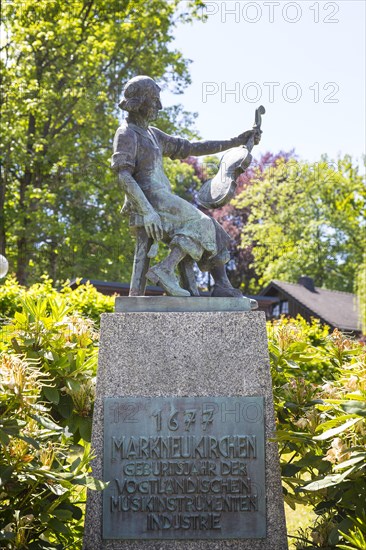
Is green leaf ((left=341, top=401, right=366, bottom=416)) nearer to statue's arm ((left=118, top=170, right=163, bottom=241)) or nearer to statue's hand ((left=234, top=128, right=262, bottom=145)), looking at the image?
statue's arm ((left=118, top=170, right=163, bottom=241))

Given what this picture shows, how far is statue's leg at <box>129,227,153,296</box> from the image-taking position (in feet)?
16.9

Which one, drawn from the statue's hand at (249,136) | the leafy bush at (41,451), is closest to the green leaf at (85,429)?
the leafy bush at (41,451)

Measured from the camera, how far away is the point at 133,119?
17.6 feet

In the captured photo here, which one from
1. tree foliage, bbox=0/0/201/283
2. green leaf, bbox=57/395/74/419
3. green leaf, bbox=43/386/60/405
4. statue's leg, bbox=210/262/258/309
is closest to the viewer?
green leaf, bbox=43/386/60/405

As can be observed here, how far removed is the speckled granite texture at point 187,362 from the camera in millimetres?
4676

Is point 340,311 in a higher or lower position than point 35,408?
higher

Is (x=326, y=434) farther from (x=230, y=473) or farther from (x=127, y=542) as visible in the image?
(x=127, y=542)

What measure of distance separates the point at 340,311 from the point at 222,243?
2981 cm

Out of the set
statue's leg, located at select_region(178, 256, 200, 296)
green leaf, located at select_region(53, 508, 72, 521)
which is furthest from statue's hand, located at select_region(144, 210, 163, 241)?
green leaf, located at select_region(53, 508, 72, 521)

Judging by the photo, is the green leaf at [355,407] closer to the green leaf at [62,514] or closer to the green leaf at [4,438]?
the green leaf at [62,514]

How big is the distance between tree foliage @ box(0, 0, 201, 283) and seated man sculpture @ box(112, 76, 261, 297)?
14.8 m

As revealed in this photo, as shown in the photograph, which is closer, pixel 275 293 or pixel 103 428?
pixel 103 428

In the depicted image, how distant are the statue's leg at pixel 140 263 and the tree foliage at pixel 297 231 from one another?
27165mm

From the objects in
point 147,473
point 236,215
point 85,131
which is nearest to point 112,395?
point 147,473
